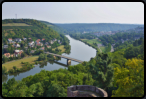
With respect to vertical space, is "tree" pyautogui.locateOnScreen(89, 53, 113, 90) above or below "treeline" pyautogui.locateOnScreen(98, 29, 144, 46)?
below

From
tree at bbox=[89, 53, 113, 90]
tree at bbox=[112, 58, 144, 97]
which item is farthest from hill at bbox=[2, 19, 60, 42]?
tree at bbox=[112, 58, 144, 97]

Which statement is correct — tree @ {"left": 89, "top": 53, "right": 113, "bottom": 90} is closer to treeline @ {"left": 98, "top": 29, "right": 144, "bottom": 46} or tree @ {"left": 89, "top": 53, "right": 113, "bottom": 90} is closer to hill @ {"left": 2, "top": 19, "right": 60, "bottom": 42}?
hill @ {"left": 2, "top": 19, "right": 60, "bottom": 42}

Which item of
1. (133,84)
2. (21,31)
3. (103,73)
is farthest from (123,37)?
(133,84)

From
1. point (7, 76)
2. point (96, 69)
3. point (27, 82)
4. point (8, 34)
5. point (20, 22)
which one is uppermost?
point (20, 22)

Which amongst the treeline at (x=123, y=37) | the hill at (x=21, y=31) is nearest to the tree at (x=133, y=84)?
the hill at (x=21, y=31)

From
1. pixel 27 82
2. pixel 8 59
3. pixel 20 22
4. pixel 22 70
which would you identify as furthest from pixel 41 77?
pixel 20 22

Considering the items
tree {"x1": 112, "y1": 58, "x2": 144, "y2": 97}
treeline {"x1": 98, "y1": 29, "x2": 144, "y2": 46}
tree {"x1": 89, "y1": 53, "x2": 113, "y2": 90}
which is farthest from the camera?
treeline {"x1": 98, "y1": 29, "x2": 144, "y2": 46}

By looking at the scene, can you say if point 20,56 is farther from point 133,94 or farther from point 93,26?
point 93,26

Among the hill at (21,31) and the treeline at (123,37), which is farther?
the treeline at (123,37)

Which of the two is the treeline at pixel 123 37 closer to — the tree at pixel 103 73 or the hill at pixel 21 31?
the hill at pixel 21 31

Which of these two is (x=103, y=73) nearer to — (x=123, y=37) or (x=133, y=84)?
(x=133, y=84)

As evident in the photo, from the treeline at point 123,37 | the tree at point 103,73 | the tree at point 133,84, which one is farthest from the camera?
the treeline at point 123,37
